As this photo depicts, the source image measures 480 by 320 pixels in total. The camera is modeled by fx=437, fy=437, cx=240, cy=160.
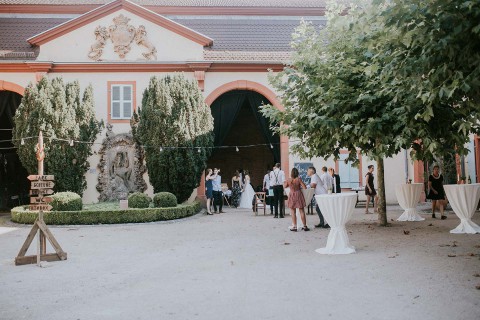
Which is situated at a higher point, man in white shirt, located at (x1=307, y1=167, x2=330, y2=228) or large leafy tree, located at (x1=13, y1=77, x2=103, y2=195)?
large leafy tree, located at (x1=13, y1=77, x2=103, y2=195)

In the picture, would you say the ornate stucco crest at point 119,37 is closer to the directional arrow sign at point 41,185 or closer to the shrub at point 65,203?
the shrub at point 65,203

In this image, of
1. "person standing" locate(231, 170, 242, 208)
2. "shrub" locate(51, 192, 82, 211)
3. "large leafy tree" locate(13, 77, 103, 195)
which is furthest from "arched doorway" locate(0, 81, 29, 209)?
"person standing" locate(231, 170, 242, 208)

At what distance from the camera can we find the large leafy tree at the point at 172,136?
54.1ft

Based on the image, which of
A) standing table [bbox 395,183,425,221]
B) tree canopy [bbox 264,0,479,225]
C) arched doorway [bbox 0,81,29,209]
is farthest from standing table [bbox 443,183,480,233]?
arched doorway [bbox 0,81,29,209]

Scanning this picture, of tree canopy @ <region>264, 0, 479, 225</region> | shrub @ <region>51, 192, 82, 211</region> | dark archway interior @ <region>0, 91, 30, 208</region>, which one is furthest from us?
dark archway interior @ <region>0, 91, 30, 208</region>

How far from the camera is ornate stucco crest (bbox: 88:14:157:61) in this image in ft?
62.8

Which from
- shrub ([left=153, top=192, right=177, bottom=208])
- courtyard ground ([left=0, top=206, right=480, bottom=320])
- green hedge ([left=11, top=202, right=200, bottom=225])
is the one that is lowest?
courtyard ground ([left=0, top=206, right=480, bottom=320])

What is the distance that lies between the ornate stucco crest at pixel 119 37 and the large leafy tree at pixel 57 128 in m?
2.64

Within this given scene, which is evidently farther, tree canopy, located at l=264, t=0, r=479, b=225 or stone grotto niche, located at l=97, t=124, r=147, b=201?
stone grotto niche, located at l=97, t=124, r=147, b=201

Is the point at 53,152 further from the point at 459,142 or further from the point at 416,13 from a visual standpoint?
the point at 416,13

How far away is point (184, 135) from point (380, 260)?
35.4ft

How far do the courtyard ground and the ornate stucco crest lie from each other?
433 inches

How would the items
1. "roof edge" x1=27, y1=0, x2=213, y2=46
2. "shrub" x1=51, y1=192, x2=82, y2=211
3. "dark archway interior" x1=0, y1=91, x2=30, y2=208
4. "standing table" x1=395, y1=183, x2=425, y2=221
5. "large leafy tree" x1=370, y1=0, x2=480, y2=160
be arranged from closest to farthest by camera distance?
1. "large leafy tree" x1=370, y1=0, x2=480, y2=160
2. "standing table" x1=395, y1=183, x2=425, y2=221
3. "shrub" x1=51, y1=192, x2=82, y2=211
4. "roof edge" x1=27, y1=0, x2=213, y2=46
5. "dark archway interior" x1=0, y1=91, x2=30, y2=208

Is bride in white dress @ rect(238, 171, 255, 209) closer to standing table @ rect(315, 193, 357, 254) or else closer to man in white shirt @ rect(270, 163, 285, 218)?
man in white shirt @ rect(270, 163, 285, 218)
